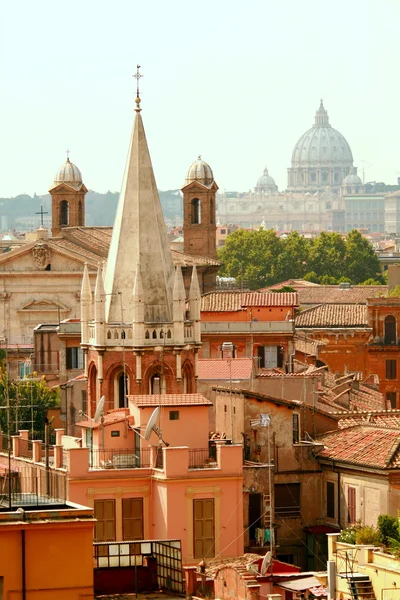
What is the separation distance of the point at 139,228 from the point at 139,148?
5.31ft

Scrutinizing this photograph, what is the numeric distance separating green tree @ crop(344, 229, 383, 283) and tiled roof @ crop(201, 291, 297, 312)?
276 ft

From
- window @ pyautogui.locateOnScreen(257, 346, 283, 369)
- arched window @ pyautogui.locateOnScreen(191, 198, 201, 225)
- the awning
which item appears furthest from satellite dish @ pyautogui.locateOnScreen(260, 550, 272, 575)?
arched window @ pyautogui.locateOnScreen(191, 198, 201, 225)

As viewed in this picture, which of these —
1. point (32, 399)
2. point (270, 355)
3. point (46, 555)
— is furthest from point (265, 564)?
point (270, 355)

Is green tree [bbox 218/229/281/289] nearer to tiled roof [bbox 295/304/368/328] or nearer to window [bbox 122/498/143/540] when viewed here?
tiled roof [bbox 295/304/368/328]

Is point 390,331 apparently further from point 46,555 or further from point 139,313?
point 46,555

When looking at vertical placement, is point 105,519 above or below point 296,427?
below

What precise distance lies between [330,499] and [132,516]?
13.5 feet

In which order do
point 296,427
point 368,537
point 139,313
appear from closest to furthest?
point 368,537, point 296,427, point 139,313

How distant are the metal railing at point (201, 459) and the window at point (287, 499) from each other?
1.89 metres

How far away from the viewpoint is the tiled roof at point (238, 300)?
71.2 m

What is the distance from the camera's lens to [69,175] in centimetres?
10312

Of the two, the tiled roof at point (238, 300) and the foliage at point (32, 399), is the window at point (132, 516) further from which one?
the tiled roof at point (238, 300)

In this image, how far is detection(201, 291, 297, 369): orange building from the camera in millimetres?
65250

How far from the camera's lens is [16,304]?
90750 mm
